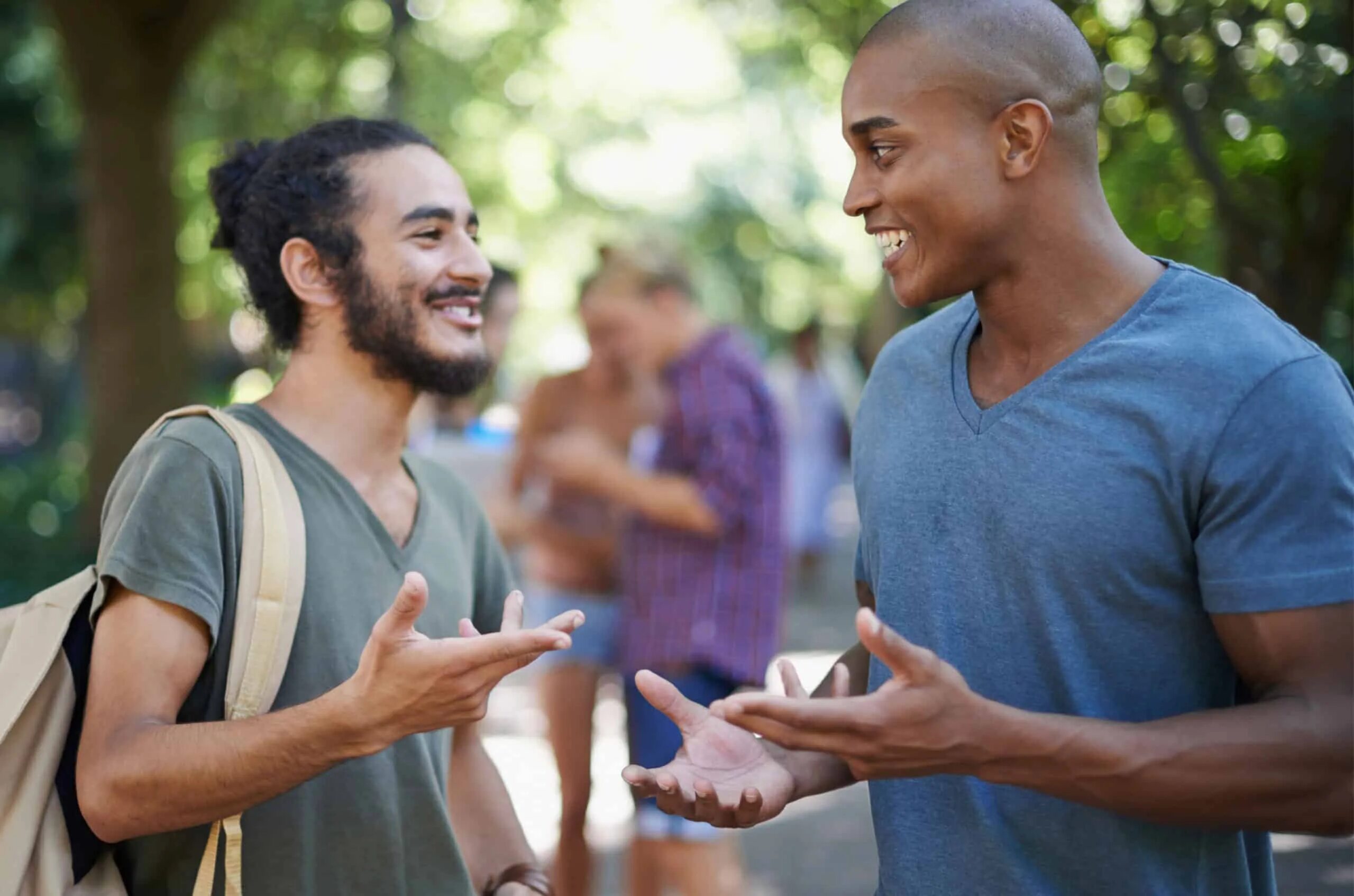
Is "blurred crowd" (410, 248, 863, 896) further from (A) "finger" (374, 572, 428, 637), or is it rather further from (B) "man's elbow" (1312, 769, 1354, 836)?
(B) "man's elbow" (1312, 769, 1354, 836)

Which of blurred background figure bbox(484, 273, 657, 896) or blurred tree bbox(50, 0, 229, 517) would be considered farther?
blurred tree bbox(50, 0, 229, 517)

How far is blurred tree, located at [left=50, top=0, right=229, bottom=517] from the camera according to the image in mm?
9875

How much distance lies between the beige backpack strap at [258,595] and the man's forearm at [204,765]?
10 cm

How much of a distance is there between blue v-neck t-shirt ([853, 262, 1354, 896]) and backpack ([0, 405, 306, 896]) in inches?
44.2

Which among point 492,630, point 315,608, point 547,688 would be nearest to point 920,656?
point 315,608

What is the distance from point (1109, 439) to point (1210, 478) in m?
0.16

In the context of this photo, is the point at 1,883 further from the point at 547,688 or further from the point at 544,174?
the point at 544,174

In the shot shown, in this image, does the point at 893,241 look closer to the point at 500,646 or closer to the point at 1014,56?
the point at 1014,56

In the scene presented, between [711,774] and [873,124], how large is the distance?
3.65 ft

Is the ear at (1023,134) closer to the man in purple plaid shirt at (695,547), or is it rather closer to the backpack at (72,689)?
the backpack at (72,689)

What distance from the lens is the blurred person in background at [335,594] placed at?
231 centimetres

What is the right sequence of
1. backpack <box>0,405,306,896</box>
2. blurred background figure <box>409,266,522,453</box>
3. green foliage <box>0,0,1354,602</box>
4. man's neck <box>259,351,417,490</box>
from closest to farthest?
backpack <box>0,405,306,896</box> → man's neck <box>259,351,417,490</box> → green foliage <box>0,0,1354,602</box> → blurred background figure <box>409,266,522,453</box>

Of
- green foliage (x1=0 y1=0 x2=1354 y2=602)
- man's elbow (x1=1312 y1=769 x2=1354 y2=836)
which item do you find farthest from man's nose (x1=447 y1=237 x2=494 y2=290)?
man's elbow (x1=1312 y1=769 x2=1354 y2=836)

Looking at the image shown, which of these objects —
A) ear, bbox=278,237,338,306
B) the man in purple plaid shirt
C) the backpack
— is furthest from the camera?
the man in purple plaid shirt
